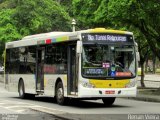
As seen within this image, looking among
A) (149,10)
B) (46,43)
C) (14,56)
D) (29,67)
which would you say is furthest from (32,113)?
(149,10)

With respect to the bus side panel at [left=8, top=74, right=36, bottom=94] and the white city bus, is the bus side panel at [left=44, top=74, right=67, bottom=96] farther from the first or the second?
the bus side panel at [left=8, top=74, right=36, bottom=94]

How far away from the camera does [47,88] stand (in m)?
23.6

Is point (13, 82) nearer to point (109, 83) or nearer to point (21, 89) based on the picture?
point (21, 89)

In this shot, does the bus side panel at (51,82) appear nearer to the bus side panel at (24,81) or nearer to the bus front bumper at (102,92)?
the bus front bumper at (102,92)

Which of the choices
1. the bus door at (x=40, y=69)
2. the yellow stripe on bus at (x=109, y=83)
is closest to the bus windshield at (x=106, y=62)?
the yellow stripe on bus at (x=109, y=83)

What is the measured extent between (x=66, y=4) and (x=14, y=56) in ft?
128

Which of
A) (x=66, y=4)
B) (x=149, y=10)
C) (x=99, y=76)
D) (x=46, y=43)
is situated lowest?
(x=99, y=76)

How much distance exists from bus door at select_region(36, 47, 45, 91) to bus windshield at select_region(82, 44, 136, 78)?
4.43 metres

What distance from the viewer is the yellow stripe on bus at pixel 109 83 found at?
2029cm

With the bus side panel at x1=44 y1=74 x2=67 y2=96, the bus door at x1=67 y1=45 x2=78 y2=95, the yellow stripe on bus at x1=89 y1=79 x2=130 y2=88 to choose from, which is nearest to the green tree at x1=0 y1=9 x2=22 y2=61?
the bus side panel at x1=44 y1=74 x2=67 y2=96

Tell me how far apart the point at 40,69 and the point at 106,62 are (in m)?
5.13

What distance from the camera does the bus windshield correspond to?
2031 centimetres

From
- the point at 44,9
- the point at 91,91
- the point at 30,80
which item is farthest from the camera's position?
the point at 44,9

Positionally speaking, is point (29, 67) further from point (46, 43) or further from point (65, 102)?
point (65, 102)
